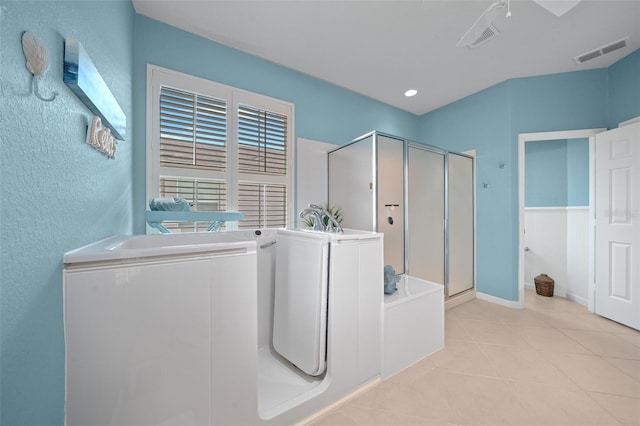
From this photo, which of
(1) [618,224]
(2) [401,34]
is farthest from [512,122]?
(2) [401,34]

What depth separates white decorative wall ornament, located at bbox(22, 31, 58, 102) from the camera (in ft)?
1.97

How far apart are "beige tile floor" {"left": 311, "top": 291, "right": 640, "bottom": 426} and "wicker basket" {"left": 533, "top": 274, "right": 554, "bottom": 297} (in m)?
0.81

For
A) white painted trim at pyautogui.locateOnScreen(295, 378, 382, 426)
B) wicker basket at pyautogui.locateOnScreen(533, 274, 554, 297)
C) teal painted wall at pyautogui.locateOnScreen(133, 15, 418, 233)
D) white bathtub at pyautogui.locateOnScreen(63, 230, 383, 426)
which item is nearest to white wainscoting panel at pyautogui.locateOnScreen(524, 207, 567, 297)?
wicker basket at pyautogui.locateOnScreen(533, 274, 554, 297)

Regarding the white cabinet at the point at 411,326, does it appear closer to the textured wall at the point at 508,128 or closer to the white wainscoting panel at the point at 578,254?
the textured wall at the point at 508,128

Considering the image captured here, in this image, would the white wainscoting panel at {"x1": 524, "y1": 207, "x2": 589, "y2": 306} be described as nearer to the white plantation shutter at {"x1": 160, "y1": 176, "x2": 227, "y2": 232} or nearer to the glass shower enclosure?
the glass shower enclosure

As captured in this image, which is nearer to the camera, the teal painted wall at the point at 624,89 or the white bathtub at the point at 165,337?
the white bathtub at the point at 165,337

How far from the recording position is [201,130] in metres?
1.99

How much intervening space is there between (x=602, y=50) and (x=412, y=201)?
2273 mm

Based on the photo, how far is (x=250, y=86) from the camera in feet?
7.36

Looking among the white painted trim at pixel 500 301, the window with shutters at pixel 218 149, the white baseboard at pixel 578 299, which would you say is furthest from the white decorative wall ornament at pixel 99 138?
the white baseboard at pixel 578 299

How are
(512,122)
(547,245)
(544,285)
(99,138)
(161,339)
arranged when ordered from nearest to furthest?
1. (161,339)
2. (99,138)
3. (512,122)
4. (544,285)
5. (547,245)

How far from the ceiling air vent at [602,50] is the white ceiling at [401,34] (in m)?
0.05

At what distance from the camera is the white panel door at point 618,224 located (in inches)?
84.4

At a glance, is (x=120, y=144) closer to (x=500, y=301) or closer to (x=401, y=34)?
(x=401, y=34)
